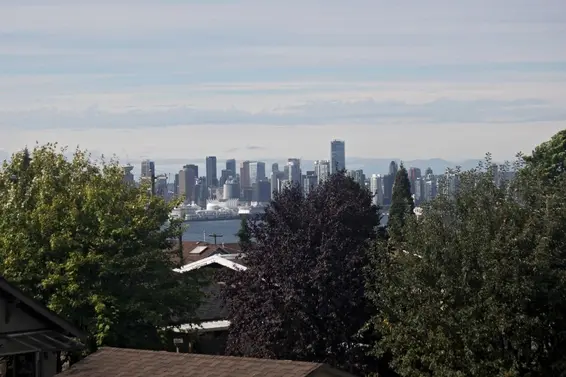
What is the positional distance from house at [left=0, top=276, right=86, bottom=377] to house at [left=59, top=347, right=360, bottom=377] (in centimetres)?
426

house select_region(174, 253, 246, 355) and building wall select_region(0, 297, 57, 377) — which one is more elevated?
building wall select_region(0, 297, 57, 377)

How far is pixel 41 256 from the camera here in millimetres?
33125

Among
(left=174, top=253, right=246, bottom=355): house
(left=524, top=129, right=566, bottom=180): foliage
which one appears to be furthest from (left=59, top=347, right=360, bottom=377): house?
(left=524, top=129, right=566, bottom=180): foliage

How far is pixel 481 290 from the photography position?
27.3 m

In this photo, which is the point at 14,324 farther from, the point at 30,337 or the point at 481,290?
the point at 481,290

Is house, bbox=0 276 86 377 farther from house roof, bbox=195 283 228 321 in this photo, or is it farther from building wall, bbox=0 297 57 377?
house roof, bbox=195 283 228 321

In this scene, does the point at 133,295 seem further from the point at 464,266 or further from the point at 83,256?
the point at 464,266

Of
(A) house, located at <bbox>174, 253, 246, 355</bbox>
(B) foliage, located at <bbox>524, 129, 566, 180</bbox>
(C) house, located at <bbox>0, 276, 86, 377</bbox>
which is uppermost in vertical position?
(B) foliage, located at <bbox>524, 129, 566, 180</bbox>

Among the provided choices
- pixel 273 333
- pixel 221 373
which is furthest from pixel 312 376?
pixel 273 333

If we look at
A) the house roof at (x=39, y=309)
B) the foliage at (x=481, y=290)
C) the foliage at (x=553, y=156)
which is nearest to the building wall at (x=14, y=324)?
the house roof at (x=39, y=309)

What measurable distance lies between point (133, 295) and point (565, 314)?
1251 centimetres

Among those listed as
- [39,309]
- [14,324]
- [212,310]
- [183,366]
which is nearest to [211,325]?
[212,310]

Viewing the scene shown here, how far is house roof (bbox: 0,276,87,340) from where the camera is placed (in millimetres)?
24875

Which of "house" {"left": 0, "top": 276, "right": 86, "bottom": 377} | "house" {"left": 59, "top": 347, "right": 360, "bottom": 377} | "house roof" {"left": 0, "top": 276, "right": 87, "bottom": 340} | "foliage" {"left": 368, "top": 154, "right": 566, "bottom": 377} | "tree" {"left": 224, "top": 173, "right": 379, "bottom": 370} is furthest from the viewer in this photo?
"tree" {"left": 224, "top": 173, "right": 379, "bottom": 370}
